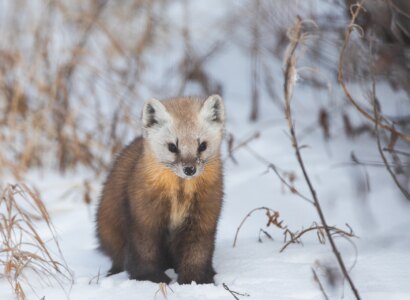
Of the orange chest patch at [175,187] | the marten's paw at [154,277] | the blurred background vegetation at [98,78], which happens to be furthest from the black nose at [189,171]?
the blurred background vegetation at [98,78]

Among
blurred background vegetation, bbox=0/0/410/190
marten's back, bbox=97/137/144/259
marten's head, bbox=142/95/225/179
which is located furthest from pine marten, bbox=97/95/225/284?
blurred background vegetation, bbox=0/0/410/190

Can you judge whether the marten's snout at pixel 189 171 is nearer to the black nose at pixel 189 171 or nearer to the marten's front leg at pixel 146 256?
the black nose at pixel 189 171

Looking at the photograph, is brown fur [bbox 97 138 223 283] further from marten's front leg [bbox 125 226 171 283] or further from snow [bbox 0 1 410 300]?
snow [bbox 0 1 410 300]

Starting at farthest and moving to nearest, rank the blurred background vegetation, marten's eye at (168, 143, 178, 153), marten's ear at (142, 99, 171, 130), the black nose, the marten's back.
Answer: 1. the blurred background vegetation
2. the marten's back
3. marten's ear at (142, 99, 171, 130)
4. marten's eye at (168, 143, 178, 153)
5. the black nose

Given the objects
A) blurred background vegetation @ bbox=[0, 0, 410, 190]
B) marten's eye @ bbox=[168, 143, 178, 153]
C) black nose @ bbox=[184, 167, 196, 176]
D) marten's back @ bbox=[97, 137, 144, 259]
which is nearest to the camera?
black nose @ bbox=[184, 167, 196, 176]

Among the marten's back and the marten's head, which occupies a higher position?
the marten's head

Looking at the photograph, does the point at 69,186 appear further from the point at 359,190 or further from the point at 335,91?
the point at 359,190

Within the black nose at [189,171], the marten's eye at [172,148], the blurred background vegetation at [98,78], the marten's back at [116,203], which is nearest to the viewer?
the black nose at [189,171]

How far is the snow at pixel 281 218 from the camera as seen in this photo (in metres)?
3.84

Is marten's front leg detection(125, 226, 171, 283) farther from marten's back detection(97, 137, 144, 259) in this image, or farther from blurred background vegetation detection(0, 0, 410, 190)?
blurred background vegetation detection(0, 0, 410, 190)

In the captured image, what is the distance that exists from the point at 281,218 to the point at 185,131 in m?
1.56

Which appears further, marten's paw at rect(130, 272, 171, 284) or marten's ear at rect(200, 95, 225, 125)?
marten's ear at rect(200, 95, 225, 125)

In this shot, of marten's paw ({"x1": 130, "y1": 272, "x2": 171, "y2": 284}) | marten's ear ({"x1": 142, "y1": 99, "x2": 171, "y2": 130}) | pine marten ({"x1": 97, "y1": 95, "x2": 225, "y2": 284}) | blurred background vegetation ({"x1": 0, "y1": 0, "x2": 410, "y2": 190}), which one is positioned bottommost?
marten's paw ({"x1": 130, "y1": 272, "x2": 171, "y2": 284})

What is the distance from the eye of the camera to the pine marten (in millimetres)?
4180
